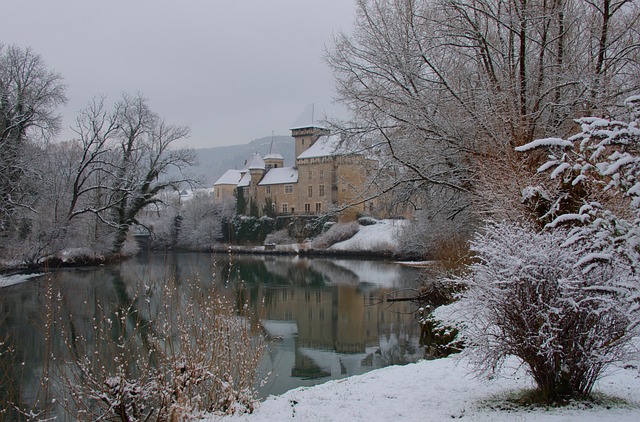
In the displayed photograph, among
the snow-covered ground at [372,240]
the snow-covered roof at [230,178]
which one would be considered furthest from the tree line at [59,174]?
the snow-covered roof at [230,178]

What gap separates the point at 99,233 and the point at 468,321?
27884 mm

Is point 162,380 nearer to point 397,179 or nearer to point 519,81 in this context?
point 397,179

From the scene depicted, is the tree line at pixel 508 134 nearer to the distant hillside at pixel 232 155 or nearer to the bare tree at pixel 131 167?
the bare tree at pixel 131 167

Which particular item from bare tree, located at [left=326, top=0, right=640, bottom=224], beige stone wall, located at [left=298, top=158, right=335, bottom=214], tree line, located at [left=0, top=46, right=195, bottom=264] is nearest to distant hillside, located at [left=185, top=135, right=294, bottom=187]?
beige stone wall, located at [left=298, top=158, right=335, bottom=214]

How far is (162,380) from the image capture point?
5.44 meters

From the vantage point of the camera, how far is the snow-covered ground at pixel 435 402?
16.6ft

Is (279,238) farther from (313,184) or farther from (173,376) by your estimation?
(173,376)

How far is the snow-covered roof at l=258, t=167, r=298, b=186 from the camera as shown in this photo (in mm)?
62812

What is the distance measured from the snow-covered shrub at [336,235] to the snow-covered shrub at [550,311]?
40875 millimetres

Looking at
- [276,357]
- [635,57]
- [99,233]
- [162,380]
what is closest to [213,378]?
[162,380]

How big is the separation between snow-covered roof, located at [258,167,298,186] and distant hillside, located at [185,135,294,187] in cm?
6366

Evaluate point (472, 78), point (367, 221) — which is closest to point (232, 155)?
point (367, 221)

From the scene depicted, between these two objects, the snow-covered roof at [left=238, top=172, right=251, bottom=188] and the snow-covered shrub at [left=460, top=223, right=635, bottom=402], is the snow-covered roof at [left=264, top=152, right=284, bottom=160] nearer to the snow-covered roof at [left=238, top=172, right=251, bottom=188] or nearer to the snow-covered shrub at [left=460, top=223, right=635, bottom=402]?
the snow-covered roof at [left=238, top=172, right=251, bottom=188]

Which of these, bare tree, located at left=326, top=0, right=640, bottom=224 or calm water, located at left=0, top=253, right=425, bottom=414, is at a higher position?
bare tree, located at left=326, top=0, right=640, bottom=224
